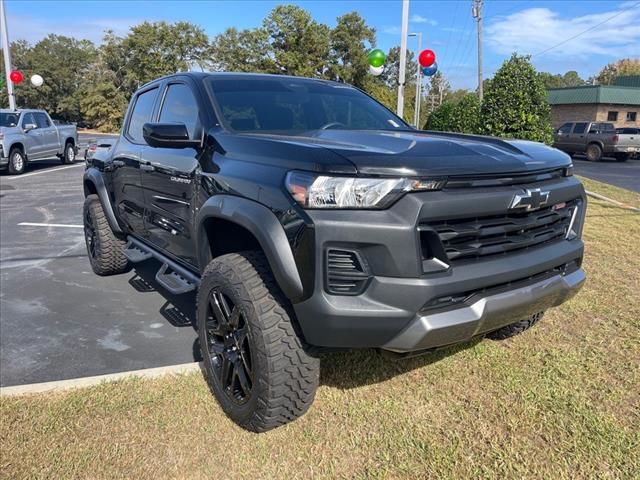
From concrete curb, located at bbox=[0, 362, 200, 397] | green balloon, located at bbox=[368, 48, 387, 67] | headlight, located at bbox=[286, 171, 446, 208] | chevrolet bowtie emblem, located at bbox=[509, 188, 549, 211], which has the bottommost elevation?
concrete curb, located at bbox=[0, 362, 200, 397]

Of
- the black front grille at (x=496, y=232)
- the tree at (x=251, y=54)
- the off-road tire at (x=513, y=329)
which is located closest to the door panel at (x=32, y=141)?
the off-road tire at (x=513, y=329)

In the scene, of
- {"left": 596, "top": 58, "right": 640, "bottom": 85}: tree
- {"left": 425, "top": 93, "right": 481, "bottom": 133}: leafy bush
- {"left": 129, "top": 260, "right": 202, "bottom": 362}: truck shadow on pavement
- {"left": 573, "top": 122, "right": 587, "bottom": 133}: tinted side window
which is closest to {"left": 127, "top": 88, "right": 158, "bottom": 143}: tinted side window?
{"left": 129, "top": 260, "right": 202, "bottom": 362}: truck shadow on pavement

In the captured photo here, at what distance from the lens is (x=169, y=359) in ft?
11.6

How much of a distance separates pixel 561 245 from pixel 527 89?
281 inches

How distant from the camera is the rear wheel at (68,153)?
1717 centimetres

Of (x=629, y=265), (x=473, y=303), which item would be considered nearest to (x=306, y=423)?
(x=473, y=303)

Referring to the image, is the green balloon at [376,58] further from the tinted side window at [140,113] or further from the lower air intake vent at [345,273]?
the lower air intake vent at [345,273]

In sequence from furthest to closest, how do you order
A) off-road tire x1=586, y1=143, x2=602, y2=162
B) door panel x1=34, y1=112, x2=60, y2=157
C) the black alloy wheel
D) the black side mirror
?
off-road tire x1=586, y1=143, x2=602, y2=162 → door panel x1=34, y1=112, x2=60, y2=157 → the black side mirror → the black alloy wheel

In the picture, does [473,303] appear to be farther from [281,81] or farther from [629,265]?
[629,265]

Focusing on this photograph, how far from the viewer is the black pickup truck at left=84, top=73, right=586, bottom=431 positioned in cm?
217

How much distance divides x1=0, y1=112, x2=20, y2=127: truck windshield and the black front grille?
1538 centimetres

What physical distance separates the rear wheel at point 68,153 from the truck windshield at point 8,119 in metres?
2.46

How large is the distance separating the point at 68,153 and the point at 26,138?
9.35ft

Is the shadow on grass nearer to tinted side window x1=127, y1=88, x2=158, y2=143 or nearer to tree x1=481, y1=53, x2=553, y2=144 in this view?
tinted side window x1=127, y1=88, x2=158, y2=143
